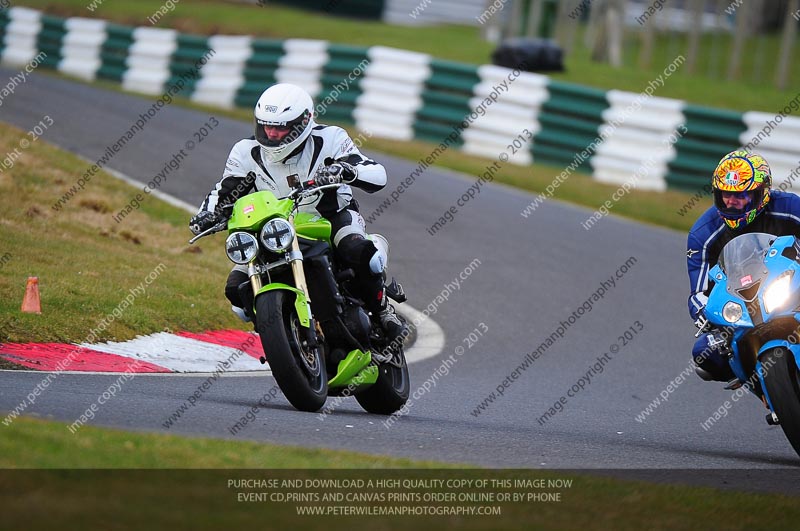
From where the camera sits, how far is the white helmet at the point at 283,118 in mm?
7051

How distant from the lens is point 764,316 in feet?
21.6

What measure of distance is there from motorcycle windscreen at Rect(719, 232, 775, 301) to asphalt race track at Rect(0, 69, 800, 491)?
3.31 feet

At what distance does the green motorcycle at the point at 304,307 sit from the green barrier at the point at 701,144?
35.9 ft

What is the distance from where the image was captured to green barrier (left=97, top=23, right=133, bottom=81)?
24.0 metres

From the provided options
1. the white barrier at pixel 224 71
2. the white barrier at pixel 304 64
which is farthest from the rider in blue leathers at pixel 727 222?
the white barrier at pixel 224 71

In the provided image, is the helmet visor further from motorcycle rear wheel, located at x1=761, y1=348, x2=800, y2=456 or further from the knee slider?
motorcycle rear wheel, located at x1=761, y1=348, x2=800, y2=456

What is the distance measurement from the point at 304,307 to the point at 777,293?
2.61 meters

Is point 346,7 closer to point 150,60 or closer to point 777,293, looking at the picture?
point 150,60

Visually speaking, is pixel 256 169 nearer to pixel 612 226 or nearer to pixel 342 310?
pixel 342 310

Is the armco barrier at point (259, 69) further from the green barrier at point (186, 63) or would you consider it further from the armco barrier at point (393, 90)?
the armco barrier at point (393, 90)

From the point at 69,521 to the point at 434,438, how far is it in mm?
2810

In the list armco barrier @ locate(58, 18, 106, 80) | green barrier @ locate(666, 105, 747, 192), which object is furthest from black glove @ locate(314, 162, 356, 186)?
armco barrier @ locate(58, 18, 106, 80)

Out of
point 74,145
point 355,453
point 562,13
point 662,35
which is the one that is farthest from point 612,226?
point 662,35

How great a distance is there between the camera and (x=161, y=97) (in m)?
22.7
